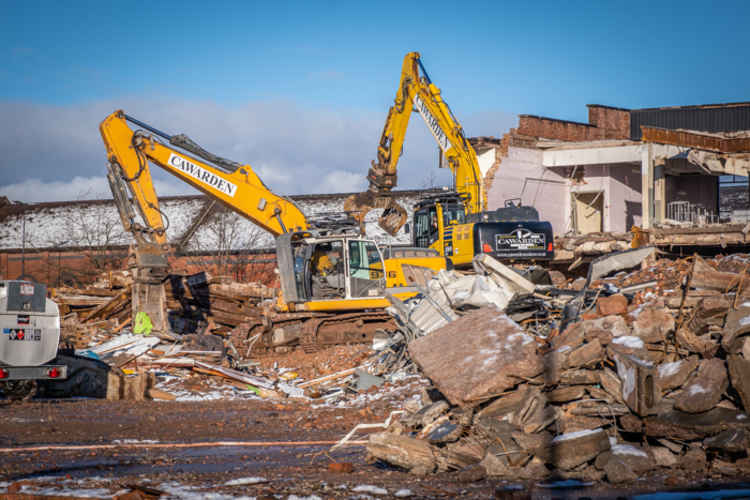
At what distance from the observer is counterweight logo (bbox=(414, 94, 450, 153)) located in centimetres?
2117

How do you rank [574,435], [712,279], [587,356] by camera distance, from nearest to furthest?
1. [574,435]
2. [587,356]
3. [712,279]

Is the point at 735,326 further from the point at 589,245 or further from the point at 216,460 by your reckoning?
the point at 589,245

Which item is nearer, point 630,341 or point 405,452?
point 405,452

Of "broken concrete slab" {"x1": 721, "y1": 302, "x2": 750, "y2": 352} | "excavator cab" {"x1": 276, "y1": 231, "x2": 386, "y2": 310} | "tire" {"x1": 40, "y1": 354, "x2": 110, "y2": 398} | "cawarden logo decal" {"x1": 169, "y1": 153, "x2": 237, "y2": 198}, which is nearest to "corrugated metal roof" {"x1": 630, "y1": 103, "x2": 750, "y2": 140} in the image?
"excavator cab" {"x1": 276, "y1": 231, "x2": 386, "y2": 310}

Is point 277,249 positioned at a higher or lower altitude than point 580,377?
higher

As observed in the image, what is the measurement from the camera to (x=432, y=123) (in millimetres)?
21438

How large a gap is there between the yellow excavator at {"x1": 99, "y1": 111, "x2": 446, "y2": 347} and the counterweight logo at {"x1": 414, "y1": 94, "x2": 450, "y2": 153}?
5369 millimetres

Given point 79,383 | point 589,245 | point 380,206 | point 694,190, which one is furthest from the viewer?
point 694,190

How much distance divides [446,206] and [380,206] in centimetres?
232

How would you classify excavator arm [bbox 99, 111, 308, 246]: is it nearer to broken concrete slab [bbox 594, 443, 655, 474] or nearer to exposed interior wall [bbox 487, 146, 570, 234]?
broken concrete slab [bbox 594, 443, 655, 474]

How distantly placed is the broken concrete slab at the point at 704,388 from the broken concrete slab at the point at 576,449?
0.88m

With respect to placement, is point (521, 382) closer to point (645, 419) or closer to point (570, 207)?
point (645, 419)

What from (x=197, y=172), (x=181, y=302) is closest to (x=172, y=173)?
(x=197, y=172)

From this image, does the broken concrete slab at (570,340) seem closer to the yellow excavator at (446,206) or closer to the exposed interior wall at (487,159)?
the yellow excavator at (446,206)
